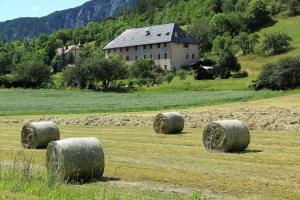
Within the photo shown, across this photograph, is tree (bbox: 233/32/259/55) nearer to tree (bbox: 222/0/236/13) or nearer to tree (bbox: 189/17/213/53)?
tree (bbox: 189/17/213/53)

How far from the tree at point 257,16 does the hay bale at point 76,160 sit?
151 m

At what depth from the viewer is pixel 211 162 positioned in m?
17.5

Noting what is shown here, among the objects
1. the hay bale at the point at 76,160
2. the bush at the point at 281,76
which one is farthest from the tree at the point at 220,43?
the hay bale at the point at 76,160

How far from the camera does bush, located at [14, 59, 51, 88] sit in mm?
100875

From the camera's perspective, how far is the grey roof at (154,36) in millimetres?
130750

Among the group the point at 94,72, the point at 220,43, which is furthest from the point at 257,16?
the point at 94,72

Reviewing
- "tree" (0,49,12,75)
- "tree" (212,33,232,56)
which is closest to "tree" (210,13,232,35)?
"tree" (212,33,232,56)

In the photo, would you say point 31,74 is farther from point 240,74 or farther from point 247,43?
point 247,43

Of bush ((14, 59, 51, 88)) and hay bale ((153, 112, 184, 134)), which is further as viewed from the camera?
bush ((14, 59, 51, 88))

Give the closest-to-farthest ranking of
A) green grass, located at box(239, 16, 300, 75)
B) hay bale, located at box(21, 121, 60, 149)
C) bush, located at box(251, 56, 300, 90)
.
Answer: hay bale, located at box(21, 121, 60, 149), bush, located at box(251, 56, 300, 90), green grass, located at box(239, 16, 300, 75)

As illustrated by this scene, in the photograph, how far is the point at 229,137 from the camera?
19.9m

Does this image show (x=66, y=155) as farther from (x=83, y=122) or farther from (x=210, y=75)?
(x=210, y=75)

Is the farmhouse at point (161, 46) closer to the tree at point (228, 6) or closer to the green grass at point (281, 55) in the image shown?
the green grass at point (281, 55)

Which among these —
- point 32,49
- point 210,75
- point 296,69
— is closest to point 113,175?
point 296,69
